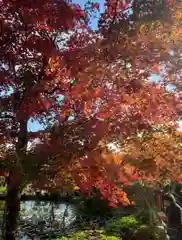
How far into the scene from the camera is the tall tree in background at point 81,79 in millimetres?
4375

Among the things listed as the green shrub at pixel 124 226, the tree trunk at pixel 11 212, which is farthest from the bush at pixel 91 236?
the tree trunk at pixel 11 212

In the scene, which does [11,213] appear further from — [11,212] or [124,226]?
[124,226]

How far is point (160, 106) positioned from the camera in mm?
4988

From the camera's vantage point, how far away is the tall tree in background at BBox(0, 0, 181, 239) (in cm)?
438

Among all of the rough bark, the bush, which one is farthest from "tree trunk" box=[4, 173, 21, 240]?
the bush

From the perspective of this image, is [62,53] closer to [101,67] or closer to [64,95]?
[101,67]

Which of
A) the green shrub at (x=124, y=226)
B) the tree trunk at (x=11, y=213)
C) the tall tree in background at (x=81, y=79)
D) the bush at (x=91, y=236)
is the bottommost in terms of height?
the bush at (x=91, y=236)

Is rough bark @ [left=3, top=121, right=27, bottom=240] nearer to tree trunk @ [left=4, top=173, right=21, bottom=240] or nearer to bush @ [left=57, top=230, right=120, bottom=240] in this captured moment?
tree trunk @ [left=4, top=173, right=21, bottom=240]

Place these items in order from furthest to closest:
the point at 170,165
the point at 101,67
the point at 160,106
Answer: the point at 170,165, the point at 160,106, the point at 101,67

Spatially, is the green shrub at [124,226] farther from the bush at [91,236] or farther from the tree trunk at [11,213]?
the tree trunk at [11,213]

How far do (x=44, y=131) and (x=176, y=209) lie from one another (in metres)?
4.61

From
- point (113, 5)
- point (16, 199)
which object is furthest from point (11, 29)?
point (16, 199)

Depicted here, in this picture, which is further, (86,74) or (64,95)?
(64,95)

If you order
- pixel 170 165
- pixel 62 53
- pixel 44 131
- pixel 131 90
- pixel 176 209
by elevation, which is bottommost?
pixel 176 209
